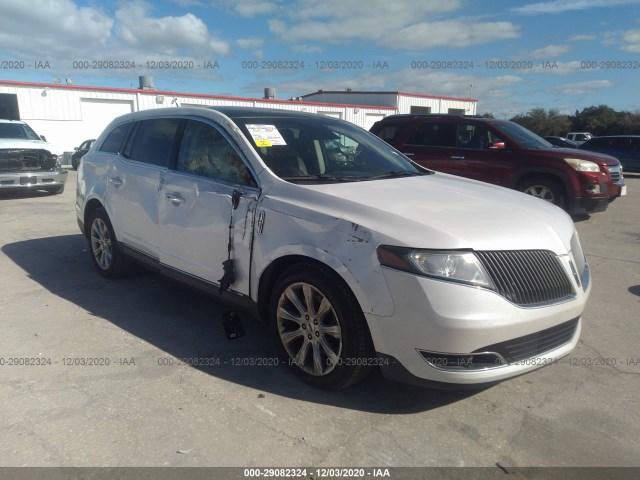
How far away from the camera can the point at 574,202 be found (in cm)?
848

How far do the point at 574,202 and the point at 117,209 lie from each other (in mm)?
7142

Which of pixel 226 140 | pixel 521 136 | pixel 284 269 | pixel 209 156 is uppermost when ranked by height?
pixel 521 136

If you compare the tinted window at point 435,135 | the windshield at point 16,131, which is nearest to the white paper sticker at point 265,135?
the tinted window at point 435,135

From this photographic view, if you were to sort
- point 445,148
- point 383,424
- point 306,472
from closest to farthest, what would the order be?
point 306,472 → point 383,424 → point 445,148

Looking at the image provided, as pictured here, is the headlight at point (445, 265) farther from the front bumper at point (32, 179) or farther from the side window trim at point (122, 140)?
the front bumper at point (32, 179)

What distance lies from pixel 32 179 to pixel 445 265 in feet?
38.7

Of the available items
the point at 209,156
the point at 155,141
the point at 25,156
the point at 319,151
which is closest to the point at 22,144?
the point at 25,156

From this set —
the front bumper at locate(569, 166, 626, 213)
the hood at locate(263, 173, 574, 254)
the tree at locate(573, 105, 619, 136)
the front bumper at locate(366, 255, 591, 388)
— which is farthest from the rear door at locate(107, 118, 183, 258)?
the tree at locate(573, 105, 619, 136)

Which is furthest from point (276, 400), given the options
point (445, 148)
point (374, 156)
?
point (445, 148)

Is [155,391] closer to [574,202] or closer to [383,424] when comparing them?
[383,424]

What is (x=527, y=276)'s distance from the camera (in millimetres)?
2809

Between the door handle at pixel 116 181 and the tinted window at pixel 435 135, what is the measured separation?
6.03 m

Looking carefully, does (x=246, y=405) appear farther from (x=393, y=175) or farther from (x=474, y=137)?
(x=474, y=137)

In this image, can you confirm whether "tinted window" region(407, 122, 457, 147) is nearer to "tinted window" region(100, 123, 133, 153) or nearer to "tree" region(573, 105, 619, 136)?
"tinted window" region(100, 123, 133, 153)
